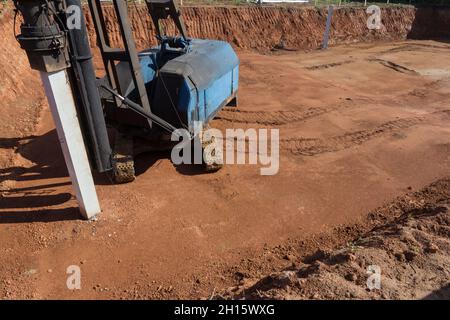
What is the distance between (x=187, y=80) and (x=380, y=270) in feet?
15.4

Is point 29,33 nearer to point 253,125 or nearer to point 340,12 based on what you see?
point 253,125

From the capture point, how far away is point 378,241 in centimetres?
509

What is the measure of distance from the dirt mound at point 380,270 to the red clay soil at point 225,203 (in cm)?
4

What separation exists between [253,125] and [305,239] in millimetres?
4629

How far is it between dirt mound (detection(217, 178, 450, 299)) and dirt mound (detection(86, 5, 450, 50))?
1464 cm

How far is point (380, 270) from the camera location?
449cm

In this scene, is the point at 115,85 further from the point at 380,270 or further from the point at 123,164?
the point at 380,270

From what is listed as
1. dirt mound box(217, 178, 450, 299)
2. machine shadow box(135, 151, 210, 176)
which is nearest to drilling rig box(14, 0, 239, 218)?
machine shadow box(135, 151, 210, 176)

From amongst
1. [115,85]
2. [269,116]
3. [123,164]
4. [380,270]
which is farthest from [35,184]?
[380,270]

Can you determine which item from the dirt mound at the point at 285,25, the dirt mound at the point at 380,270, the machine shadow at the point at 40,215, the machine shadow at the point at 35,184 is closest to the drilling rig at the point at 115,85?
the machine shadow at the point at 40,215

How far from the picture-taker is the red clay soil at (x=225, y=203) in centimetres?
530

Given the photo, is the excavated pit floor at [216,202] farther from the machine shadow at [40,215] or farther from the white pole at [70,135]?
the white pole at [70,135]

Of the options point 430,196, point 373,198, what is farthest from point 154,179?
point 430,196

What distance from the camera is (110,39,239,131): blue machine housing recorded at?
23.7ft
